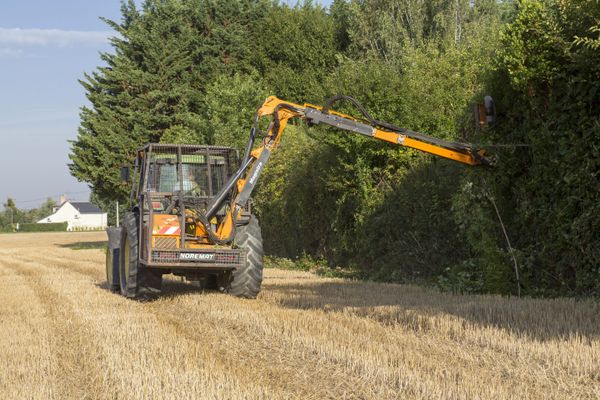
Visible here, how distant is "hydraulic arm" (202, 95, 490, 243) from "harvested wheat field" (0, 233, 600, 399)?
139 centimetres

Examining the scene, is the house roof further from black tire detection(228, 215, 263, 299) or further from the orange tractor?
black tire detection(228, 215, 263, 299)

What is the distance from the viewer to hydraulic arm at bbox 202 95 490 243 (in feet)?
34.6

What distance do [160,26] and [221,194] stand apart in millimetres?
25547

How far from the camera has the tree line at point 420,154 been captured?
9555 mm

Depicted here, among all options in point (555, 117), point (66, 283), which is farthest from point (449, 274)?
point (66, 283)

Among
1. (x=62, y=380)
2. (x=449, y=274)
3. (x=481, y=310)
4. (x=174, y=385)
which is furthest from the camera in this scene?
(x=449, y=274)

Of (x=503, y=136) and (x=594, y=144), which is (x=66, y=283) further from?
(x=594, y=144)

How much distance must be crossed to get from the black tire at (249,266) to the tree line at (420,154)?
3227 mm

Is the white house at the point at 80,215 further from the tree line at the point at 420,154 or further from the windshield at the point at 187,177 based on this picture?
the windshield at the point at 187,177

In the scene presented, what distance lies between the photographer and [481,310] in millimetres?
8508

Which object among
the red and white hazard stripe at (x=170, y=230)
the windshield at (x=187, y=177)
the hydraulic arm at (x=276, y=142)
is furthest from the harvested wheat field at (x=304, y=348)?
the windshield at (x=187, y=177)

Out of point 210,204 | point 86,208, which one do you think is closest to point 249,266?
point 210,204

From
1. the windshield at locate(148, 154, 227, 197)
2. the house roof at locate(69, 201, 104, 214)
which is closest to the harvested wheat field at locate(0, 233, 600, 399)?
the windshield at locate(148, 154, 227, 197)

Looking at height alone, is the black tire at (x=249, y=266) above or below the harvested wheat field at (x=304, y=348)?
above
